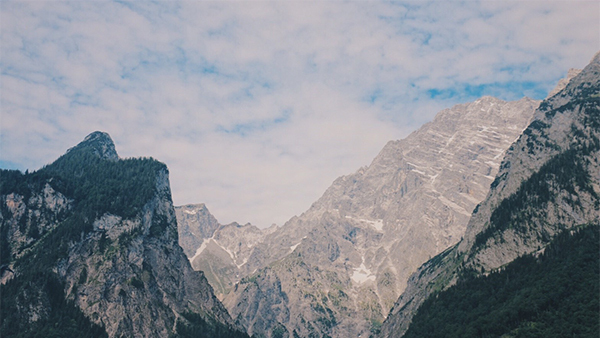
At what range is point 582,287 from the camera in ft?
636

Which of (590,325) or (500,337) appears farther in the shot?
(500,337)

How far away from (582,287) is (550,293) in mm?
12584

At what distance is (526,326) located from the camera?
632 ft

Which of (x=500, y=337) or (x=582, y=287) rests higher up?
(x=582, y=287)

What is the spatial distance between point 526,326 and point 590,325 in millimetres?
24565

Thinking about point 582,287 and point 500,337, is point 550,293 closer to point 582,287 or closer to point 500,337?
point 582,287

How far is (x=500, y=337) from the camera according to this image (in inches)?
7756

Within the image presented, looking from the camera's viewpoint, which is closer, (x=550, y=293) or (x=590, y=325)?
(x=590, y=325)

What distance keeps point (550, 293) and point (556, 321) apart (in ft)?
55.6

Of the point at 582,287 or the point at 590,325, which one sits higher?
Result: the point at 582,287

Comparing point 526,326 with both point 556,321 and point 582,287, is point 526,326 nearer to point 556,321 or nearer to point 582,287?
point 556,321

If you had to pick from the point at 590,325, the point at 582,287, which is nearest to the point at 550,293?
the point at 582,287

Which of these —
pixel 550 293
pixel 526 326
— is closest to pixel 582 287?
pixel 550 293

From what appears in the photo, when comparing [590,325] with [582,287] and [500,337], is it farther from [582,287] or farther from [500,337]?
[500,337]
